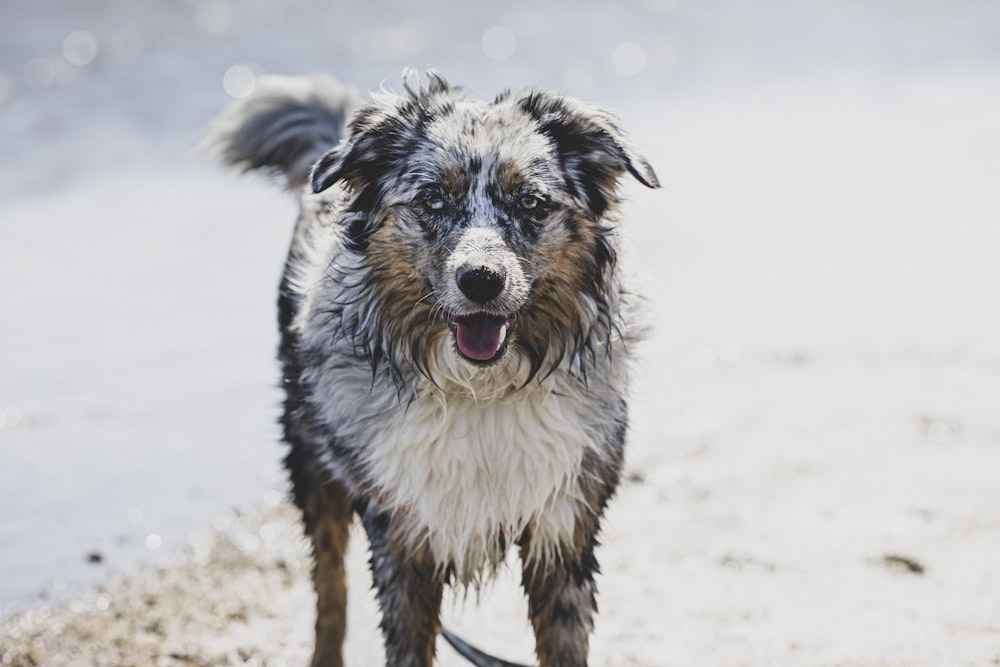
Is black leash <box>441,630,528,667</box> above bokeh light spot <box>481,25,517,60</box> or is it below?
below

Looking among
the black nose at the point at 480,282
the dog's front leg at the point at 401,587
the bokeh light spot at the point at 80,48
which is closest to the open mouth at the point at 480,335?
the black nose at the point at 480,282

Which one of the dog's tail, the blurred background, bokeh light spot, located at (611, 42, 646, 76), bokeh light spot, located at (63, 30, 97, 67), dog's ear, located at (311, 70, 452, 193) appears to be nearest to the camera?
dog's ear, located at (311, 70, 452, 193)

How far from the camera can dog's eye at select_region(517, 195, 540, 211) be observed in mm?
3041

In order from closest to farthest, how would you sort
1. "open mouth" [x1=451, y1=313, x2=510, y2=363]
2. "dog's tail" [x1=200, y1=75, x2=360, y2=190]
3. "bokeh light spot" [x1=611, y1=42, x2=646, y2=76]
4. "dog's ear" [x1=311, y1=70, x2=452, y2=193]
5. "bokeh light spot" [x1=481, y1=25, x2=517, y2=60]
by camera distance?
"open mouth" [x1=451, y1=313, x2=510, y2=363], "dog's ear" [x1=311, y1=70, x2=452, y2=193], "dog's tail" [x1=200, y1=75, x2=360, y2=190], "bokeh light spot" [x1=611, y1=42, x2=646, y2=76], "bokeh light spot" [x1=481, y1=25, x2=517, y2=60]

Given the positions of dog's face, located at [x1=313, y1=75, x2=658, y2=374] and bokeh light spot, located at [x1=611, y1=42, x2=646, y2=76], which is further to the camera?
bokeh light spot, located at [x1=611, y1=42, x2=646, y2=76]

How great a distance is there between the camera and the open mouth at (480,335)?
9.73ft

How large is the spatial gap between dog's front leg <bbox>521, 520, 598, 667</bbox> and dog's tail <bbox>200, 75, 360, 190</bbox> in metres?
1.77

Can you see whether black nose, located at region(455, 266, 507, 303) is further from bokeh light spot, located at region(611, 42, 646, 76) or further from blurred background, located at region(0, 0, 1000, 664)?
bokeh light spot, located at region(611, 42, 646, 76)

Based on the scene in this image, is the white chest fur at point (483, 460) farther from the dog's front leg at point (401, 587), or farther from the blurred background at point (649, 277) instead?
the blurred background at point (649, 277)

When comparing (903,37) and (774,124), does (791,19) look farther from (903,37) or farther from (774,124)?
(774,124)

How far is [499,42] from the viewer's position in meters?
12.6

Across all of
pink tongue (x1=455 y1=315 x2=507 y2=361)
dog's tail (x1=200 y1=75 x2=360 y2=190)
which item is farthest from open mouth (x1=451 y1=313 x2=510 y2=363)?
dog's tail (x1=200 y1=75 x2=360 y2=190)

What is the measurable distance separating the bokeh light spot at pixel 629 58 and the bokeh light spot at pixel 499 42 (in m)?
1.13

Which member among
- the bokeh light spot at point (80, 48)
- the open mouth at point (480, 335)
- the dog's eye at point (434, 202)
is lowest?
the open mouth at point (480, 335)
